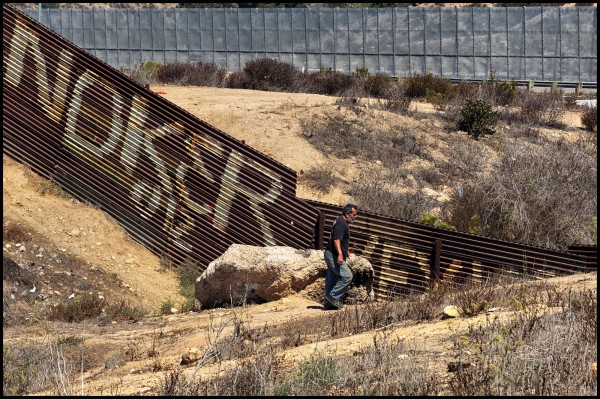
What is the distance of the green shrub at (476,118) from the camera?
23953 millimetres

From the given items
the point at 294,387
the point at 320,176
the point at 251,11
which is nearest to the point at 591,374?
the point at 294,387

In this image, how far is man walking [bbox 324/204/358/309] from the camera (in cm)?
1268

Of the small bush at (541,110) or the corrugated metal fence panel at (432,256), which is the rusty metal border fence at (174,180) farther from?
the small bush at (541,110)

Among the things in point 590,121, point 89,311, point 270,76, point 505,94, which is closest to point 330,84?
point 270,76

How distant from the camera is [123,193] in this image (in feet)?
56.7

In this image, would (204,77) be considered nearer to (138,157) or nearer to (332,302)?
(138,157)

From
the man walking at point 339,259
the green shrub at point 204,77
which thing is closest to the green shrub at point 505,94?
the green shrub at point 204,77

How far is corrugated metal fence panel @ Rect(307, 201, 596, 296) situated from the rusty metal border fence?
0.02 m

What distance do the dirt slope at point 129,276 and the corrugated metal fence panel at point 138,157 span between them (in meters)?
0.45

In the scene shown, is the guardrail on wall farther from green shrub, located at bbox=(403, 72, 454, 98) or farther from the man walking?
the man walking

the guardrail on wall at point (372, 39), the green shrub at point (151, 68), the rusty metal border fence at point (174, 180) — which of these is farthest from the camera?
the guardrail on wall at point (372, 39)

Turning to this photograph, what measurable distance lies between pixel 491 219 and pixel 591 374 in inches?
441

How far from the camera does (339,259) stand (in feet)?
41.7

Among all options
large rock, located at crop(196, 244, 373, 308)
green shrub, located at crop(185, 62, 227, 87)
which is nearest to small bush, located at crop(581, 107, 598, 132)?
green shrub, located at crop(185, 62, 227, 87)
